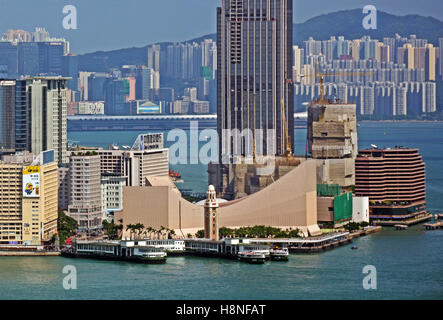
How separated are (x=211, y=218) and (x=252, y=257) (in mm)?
2264

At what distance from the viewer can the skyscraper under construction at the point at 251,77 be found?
3750 centimetres

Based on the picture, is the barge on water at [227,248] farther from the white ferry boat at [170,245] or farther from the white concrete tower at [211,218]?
the white concrete tower at [211,218]

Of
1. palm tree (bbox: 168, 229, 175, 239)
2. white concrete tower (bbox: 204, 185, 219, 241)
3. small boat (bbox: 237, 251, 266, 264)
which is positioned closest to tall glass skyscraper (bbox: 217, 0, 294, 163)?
palm tree (bbox: 168, 229, 175, 239)

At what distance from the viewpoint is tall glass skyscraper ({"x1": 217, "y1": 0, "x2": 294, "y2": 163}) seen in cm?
3753

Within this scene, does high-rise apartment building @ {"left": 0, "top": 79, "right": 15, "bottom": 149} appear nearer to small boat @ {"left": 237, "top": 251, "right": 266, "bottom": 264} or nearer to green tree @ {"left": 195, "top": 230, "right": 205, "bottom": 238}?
green tree @ {"left": 195, "top": 230, "right": 205, "bottom": 238}

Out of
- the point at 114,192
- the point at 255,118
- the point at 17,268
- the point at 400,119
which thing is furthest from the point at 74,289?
the point at 400,119

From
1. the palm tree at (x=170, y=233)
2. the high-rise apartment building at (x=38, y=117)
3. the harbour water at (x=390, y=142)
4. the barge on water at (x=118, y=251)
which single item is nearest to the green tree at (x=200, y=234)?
the palm tree at (x=170, y=233)

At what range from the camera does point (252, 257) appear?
2459cm

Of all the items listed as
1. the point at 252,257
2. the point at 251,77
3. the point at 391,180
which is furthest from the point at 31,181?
the point at 251,77

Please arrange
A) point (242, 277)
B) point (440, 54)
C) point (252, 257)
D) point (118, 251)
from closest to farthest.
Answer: point (242, 277), point (252, 257), point (118, 251), point (440, 54)

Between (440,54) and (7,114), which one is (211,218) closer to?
(7,114)

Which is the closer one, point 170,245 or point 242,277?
point 242,277

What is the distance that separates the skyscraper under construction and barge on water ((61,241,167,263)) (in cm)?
1173
